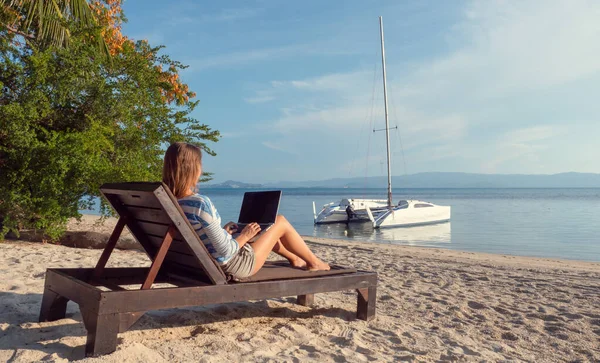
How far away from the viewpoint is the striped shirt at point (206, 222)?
343 centimetres

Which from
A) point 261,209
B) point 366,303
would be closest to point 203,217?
point 261,209

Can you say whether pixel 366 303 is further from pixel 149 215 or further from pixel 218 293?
pixel 149 215

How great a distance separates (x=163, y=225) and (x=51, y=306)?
120 cm

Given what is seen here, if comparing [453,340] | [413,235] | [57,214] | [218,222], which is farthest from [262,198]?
[413,235]

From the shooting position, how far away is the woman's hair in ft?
11.3

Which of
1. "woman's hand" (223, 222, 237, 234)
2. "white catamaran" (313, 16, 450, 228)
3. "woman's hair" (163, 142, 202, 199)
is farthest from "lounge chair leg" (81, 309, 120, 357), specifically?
"white catamaran" (313, 16, 450, 228)

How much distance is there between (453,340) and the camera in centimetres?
401

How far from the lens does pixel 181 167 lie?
3453 mm

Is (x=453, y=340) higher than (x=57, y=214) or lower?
lower

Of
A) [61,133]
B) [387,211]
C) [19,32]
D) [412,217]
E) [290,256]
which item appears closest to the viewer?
[290,256]

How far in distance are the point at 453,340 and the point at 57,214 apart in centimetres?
670

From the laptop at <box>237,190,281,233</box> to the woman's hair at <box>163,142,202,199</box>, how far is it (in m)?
0.96

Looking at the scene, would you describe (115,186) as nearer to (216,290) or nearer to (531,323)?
(216,290)

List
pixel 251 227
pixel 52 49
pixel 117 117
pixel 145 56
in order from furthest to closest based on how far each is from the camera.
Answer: pixel 145 56 < pixel 117 117 < pixel 52 49 < pixel 251 227
